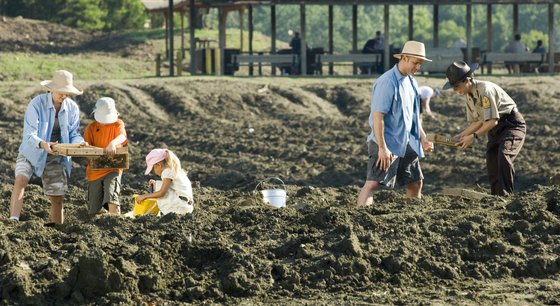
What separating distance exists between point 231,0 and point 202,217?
23.6 m

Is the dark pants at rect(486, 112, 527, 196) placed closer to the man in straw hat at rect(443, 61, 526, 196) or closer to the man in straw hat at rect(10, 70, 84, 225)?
the man in straw hat at rect(443, 61, 526, 196)

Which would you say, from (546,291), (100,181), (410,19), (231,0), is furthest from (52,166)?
(410,19)

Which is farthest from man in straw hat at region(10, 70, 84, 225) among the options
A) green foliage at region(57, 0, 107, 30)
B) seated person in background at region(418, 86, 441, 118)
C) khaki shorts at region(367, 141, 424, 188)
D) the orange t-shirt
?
green foliage at region(57, 0, 107, 30)

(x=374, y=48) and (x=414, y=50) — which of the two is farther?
(x=374, y=48)

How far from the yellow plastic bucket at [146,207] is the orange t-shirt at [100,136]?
0.36 meters

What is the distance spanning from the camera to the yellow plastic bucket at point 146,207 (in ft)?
40.8

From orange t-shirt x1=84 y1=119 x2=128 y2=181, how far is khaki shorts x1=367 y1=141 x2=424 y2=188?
2.18 m

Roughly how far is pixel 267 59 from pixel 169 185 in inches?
821

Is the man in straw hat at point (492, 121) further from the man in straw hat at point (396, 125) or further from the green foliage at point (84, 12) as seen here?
the green foliage at point (84, 12)

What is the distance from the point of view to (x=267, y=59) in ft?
108

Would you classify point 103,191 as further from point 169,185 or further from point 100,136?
point 169,185

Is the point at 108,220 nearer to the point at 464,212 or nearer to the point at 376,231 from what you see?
the point at 376,231

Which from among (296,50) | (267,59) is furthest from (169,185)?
(296,50)

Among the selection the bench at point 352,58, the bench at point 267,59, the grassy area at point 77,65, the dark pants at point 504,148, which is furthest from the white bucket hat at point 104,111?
the bench at point 352,58
